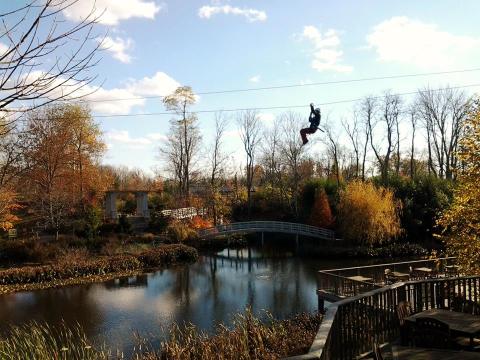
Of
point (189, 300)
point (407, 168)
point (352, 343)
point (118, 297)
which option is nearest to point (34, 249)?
point (118, 297)

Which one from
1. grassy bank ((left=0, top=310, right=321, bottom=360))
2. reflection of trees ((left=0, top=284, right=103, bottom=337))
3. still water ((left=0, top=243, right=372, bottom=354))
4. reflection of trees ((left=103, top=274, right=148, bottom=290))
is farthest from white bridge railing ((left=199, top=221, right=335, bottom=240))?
grassy bank ((left=0, top=310, right=321, bottom=360))

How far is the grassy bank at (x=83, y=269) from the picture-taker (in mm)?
21828

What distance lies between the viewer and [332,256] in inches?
1126

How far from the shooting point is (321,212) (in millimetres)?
33875

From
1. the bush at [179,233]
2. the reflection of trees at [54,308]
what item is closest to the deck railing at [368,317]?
the reflection of trees at [54,308]

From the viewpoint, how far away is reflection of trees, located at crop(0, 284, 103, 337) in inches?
599

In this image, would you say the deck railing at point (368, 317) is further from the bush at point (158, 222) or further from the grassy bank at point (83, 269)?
the bush at point (158, 222)

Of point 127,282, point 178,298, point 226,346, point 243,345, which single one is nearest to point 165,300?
point 178,298

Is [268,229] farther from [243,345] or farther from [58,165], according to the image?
[243,345]

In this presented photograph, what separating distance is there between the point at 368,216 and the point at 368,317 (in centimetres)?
2381

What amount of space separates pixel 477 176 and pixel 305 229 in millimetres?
25719

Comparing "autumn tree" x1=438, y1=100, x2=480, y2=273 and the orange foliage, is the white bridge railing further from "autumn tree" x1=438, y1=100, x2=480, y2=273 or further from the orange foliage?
"autumn tree" x1=438, y1=100, x2=480, y2=273

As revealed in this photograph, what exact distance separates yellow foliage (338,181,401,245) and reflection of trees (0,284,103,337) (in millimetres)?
16720

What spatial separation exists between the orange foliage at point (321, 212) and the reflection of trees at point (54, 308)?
18442 mm
